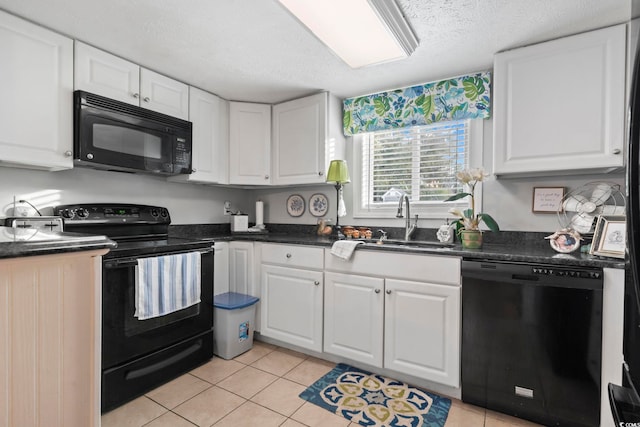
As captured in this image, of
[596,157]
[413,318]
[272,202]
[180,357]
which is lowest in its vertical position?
[180,357]

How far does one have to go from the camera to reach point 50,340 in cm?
107

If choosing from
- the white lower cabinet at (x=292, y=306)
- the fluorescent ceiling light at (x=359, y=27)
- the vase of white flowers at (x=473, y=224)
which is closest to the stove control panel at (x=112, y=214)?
the white lower cabinet at (x=292, y=306)

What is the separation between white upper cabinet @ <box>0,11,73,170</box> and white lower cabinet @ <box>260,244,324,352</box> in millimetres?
1522

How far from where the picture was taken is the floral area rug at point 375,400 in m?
1.71

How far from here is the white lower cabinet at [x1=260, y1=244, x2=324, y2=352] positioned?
2.37 meters

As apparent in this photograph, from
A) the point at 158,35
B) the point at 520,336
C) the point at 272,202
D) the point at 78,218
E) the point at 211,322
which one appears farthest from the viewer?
the point at 272,202

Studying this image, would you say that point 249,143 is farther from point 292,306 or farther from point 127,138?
point 292,306

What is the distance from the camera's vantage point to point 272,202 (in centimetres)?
337

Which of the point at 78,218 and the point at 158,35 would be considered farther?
the point at 78,218

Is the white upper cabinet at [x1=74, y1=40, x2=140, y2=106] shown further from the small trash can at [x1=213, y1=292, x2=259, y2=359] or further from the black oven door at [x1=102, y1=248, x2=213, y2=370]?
the small trash can at [x1=213, y1=292, x2=259, y2=359]

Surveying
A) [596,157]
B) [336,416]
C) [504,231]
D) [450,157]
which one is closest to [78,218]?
[336,416]

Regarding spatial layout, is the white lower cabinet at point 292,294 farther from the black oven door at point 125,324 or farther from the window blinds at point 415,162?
the window blinds at point 415,162

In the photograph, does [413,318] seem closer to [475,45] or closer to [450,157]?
[450,157]

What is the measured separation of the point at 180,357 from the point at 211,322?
32 centimetres
